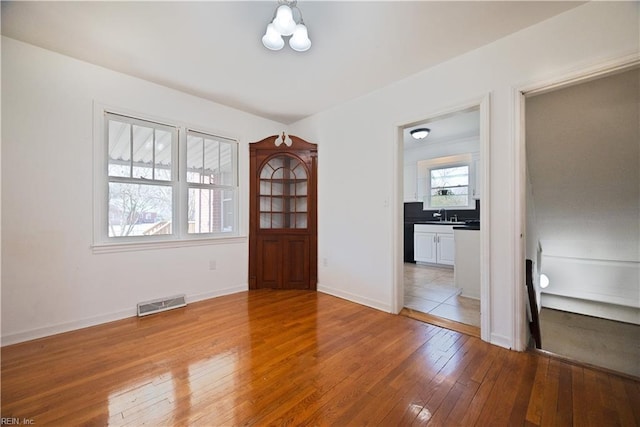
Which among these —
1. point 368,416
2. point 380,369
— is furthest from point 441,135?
point 368,416

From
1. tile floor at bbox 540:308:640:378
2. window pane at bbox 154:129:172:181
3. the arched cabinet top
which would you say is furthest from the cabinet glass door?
tile floor at bbox 540:308:640:378

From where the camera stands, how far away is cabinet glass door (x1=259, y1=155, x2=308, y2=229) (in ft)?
12.7

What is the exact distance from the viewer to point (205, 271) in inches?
130

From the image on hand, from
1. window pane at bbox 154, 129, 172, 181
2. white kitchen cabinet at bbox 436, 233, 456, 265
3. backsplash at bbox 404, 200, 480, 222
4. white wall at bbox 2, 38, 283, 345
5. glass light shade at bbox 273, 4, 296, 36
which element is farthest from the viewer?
backsplash at bbox 404, 200, 480, 222

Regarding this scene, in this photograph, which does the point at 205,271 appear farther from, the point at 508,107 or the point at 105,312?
the point at 508,107

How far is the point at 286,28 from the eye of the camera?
5.46 ft

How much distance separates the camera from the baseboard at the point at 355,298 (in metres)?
2.90

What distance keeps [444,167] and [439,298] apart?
10.9ft

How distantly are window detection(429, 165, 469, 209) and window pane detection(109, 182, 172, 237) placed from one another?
5.13 metres

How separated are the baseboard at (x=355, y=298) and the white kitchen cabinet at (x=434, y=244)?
2.72m

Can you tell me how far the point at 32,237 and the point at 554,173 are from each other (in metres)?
4.98

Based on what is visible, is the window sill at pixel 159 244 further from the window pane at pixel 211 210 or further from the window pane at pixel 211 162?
the window pane at pixel 211 162

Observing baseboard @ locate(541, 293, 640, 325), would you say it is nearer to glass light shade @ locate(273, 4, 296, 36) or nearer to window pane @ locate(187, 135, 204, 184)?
glass light shade @ locate(273, 4, 296, 36)

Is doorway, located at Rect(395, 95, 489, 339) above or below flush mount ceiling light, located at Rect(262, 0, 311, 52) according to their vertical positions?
below
